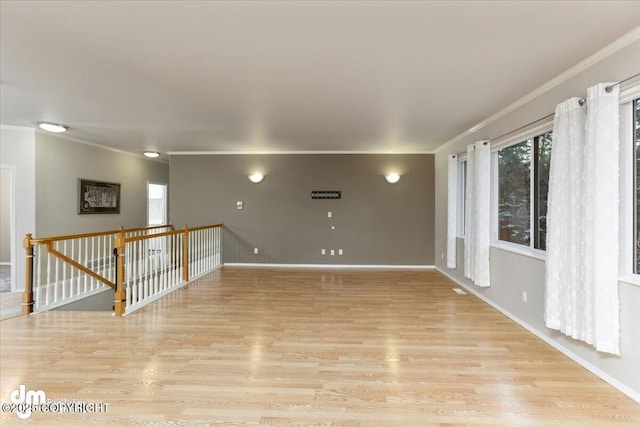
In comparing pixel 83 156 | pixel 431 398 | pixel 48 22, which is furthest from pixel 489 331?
pixel 83 156

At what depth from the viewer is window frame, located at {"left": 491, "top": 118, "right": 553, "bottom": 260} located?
368 centimetres

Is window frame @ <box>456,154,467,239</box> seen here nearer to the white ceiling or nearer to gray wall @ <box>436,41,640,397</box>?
gray wall @ <box>436,41,640,397</box>

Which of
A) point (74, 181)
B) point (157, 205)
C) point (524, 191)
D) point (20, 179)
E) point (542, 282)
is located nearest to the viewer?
point (542, 282)

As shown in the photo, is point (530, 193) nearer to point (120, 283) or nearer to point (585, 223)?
point (585, 223)

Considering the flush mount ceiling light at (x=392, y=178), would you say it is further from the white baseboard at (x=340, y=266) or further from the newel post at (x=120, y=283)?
the newel post at (x=120, y=283)

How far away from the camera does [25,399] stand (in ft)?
7.68

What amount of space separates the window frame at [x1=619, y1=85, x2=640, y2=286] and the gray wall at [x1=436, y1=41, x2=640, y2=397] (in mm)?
161

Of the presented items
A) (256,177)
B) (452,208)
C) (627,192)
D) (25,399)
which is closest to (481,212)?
(452,208)

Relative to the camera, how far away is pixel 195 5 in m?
2.12

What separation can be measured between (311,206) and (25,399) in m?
5.84

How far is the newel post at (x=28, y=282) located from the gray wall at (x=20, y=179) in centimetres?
168

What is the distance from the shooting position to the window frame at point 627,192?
2539 mm

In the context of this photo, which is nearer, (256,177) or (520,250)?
(520,250)

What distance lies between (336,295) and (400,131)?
2885 mm
